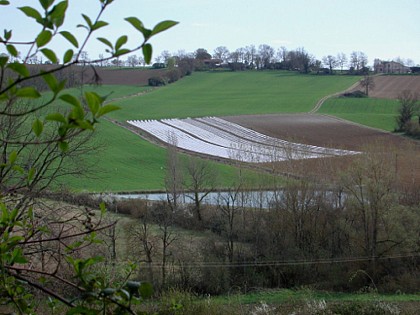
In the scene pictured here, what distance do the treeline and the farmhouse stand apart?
49320mm

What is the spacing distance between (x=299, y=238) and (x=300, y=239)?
0.23 feet

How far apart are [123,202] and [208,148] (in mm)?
13459

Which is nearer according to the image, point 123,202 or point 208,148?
point 123,202

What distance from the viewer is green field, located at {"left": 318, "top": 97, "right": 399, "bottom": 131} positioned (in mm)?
45200

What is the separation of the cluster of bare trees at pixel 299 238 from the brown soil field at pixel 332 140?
60.7 inches

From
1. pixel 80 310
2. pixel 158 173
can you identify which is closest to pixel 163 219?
pixel 158 173

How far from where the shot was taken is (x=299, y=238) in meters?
21.6

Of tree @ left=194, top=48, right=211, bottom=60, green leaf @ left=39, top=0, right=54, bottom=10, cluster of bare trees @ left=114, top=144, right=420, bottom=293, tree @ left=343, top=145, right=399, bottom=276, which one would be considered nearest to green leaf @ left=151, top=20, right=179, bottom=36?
green leaf @ left=39, top=0, right=54, bottom=10

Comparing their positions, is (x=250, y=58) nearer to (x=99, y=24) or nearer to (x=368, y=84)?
(x=368, y=84)

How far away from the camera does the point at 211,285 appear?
61.8ft

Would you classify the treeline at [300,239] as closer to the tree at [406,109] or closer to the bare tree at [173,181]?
the bare tree at [173,181]

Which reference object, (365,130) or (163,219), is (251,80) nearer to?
(365,130)

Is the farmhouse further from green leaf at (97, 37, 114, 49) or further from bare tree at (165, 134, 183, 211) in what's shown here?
green leaf at (97, 37, 114, 49)

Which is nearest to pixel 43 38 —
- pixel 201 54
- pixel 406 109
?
pixel 406 109
